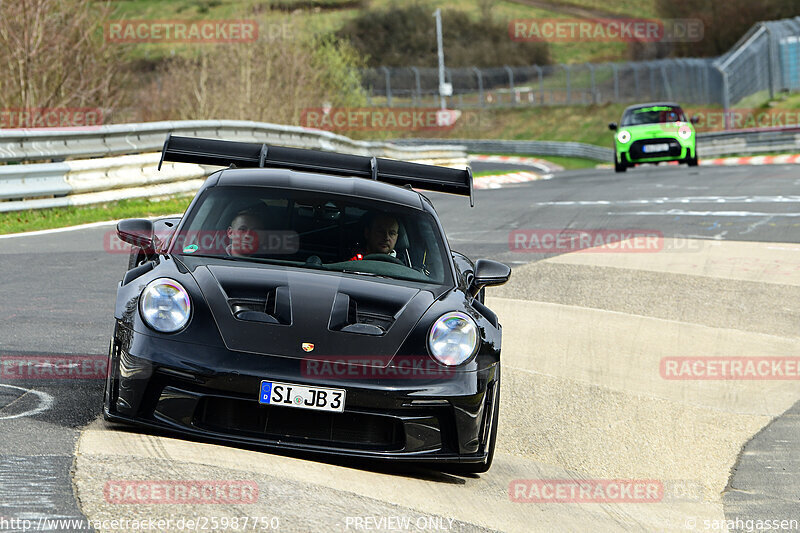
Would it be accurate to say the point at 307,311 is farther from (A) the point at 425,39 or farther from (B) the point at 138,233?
(A) the point at 425,39

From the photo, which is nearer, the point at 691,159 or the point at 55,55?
the point at 55,55

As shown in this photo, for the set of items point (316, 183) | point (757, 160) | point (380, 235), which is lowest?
point (757, 160)

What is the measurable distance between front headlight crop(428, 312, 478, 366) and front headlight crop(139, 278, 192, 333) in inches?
43.8

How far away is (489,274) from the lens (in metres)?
6.16

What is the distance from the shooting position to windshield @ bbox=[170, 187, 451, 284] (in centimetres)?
594

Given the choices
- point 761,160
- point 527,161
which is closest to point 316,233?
point 761,160

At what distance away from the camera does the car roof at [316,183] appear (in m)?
6.31

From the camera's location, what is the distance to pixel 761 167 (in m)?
26.8

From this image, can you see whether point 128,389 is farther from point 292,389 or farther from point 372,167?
point 372,167

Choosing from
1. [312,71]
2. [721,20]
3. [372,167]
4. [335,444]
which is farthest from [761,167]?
[721,20]

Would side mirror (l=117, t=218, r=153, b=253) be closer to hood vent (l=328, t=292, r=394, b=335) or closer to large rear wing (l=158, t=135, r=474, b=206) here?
large rear wing (l=158, t=135, r=474, b=206)

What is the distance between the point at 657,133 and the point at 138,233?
22.9 meters

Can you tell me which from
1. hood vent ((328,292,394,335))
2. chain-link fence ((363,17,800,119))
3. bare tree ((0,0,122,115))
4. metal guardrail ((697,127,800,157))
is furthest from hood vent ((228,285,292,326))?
chain-link fence ((363,17,800,119))

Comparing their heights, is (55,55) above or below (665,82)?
above
